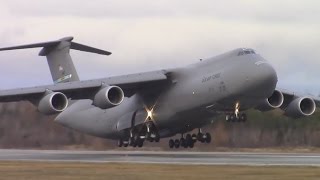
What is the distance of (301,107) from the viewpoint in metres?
38.2

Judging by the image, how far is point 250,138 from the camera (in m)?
42.3

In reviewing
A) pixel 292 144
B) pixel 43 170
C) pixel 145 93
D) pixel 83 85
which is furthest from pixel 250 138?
pixel 43 170

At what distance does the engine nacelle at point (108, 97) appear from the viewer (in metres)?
33.8

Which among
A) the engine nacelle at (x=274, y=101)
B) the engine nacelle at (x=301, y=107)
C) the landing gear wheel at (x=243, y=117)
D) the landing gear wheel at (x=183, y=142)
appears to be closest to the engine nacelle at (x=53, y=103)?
the landing gear wheel at (x=183, y=142)

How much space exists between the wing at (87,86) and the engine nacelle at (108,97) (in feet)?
2.78

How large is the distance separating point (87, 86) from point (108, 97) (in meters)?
1.63

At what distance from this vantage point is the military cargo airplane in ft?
108

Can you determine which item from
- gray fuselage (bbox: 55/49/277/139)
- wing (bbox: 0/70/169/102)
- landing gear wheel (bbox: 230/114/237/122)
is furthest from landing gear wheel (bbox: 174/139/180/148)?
landing gear wheel (bbox: 230/114/237/122)

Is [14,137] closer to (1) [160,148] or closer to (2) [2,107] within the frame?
(2) [2,107]

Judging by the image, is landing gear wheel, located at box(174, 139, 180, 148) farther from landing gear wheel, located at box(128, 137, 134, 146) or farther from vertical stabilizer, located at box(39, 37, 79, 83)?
vertical stabilizer, located at box(39, 37, 79, 83)

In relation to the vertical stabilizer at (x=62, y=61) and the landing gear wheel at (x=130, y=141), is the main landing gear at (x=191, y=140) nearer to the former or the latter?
the landing gear wheel at (x=130, y=141)

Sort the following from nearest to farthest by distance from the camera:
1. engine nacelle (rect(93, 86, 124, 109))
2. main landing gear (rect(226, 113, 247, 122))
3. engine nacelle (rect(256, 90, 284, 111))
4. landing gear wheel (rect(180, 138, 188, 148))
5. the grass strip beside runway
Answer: the grass strip beside runway < main landing gear (rect(226, 113, 247, 122)) < engine nacelle (rect(93, 86, 124, 109)) < engine nacelle (rect(256, 90, 284, 111)) < landing gear wheel (rect(180, 138, 188, 148))

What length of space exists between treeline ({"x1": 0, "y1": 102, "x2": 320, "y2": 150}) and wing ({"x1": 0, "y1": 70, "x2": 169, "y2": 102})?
6628mm

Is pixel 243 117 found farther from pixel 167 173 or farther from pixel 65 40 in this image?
pixel 65 40
